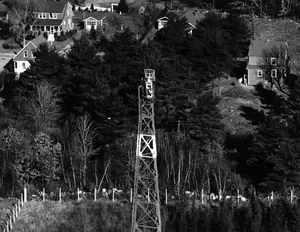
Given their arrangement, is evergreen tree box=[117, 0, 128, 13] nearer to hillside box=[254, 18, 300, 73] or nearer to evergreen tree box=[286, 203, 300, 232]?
hillside box=[254, 18, 300, 73]

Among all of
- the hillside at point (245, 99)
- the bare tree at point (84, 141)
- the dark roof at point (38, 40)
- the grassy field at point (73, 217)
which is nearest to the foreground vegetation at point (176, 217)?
the grassy field at point (73, 217)

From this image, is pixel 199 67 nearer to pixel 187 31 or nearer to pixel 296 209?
pixel 187 31

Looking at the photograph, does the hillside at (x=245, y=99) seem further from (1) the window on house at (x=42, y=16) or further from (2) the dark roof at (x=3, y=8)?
(2) the dark roof at (x=3, y=8)

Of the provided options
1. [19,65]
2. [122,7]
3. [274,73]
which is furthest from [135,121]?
[122,7]

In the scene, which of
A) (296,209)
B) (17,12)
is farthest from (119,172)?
(17,12)

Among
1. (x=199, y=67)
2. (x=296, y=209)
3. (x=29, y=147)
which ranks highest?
(x=199, y=67)
